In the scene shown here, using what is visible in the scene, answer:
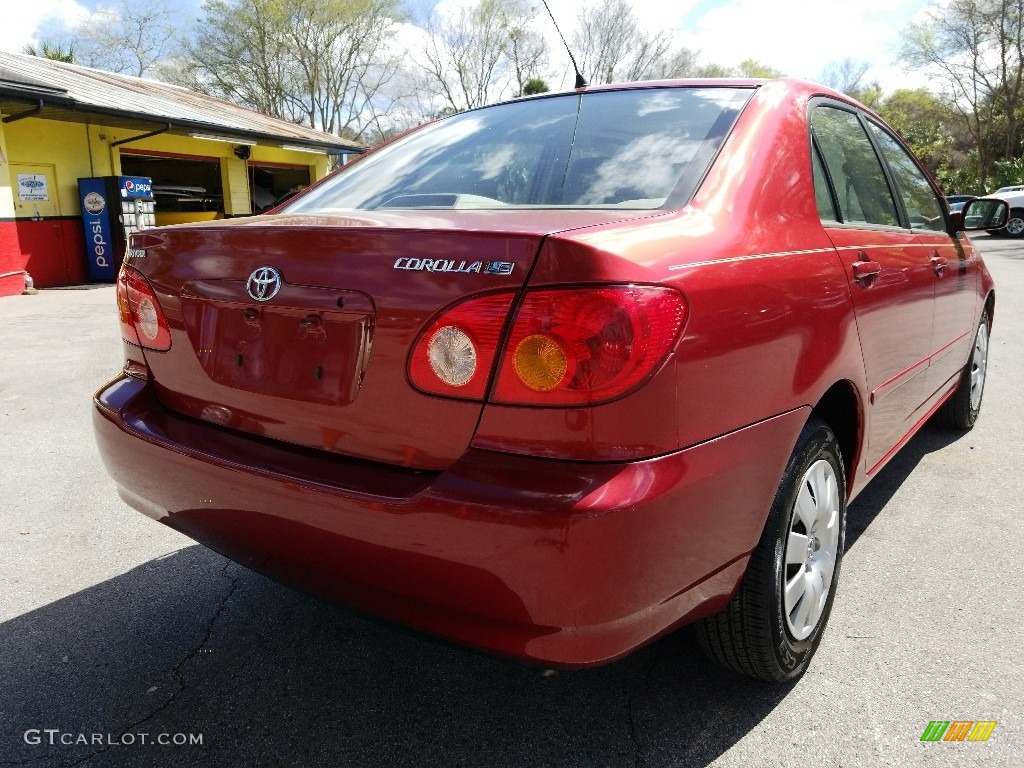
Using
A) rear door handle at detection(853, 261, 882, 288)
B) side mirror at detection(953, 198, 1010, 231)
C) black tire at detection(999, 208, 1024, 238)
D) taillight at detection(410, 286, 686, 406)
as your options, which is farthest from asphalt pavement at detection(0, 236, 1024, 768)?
black tire at detection(999, 208, 1024, 238)

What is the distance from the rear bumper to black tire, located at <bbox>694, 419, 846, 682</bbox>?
0.11 metres

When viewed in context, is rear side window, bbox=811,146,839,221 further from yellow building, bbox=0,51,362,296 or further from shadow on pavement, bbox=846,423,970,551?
yellow building, bbox=0,51,362,296

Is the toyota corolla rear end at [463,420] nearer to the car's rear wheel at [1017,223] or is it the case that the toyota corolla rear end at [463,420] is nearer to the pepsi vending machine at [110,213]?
the pepsi vending machine at [110,213]

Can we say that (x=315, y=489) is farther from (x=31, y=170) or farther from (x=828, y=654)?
(x=31, y=170)

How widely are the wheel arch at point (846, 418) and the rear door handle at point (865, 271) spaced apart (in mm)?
311

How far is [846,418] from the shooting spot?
2.35 m

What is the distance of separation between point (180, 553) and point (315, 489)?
65.8 inches

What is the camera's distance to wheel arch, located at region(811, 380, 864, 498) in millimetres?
2201

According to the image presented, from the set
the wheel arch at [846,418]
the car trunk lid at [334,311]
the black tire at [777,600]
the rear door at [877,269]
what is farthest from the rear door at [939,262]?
the car trunk lid at [334,311]

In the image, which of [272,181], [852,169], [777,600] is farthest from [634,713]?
[272,181]

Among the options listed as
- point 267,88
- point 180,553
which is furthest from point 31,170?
point 267,88

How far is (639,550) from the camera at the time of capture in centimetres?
145

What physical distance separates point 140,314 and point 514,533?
4.46 ft

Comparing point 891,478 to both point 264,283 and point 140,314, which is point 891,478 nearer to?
point 264,283
